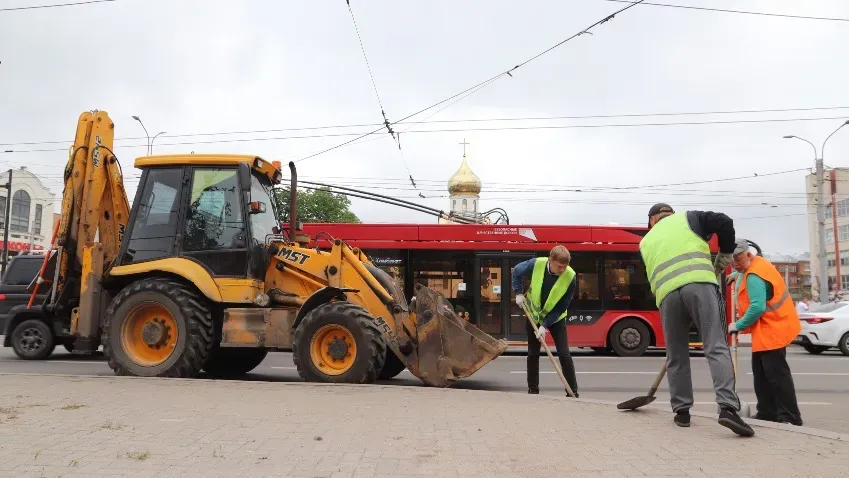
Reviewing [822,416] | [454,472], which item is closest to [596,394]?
[822,416]

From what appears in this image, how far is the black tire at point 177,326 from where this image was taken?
25.9 feet

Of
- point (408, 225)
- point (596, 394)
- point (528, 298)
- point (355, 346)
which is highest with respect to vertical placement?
point (408, 225)

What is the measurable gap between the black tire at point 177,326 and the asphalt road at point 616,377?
1.33 metres

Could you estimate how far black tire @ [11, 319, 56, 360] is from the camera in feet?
36.9

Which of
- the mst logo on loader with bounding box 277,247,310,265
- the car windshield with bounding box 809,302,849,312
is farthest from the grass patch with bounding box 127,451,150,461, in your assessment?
the car windshield with bounding box 809,302,849,312

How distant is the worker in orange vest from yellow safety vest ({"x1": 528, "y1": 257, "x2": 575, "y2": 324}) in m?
1.93

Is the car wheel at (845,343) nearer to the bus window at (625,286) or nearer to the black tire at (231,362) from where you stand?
the bus window at (625,286)

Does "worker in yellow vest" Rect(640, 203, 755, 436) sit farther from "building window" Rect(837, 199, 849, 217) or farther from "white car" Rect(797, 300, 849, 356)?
"building window" Rect(837, 199, 849, 217)

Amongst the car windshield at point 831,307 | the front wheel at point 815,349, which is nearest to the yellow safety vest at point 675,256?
the front wheel at point 815,349

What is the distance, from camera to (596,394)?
27.1 feet

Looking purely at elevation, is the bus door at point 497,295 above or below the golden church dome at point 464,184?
below

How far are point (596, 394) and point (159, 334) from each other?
18.4ft

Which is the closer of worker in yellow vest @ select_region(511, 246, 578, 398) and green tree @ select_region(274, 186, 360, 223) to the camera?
worker in yellow vest @ select_region(511, 246, 578, 398)

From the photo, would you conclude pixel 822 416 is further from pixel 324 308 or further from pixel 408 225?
pixel 408 225
